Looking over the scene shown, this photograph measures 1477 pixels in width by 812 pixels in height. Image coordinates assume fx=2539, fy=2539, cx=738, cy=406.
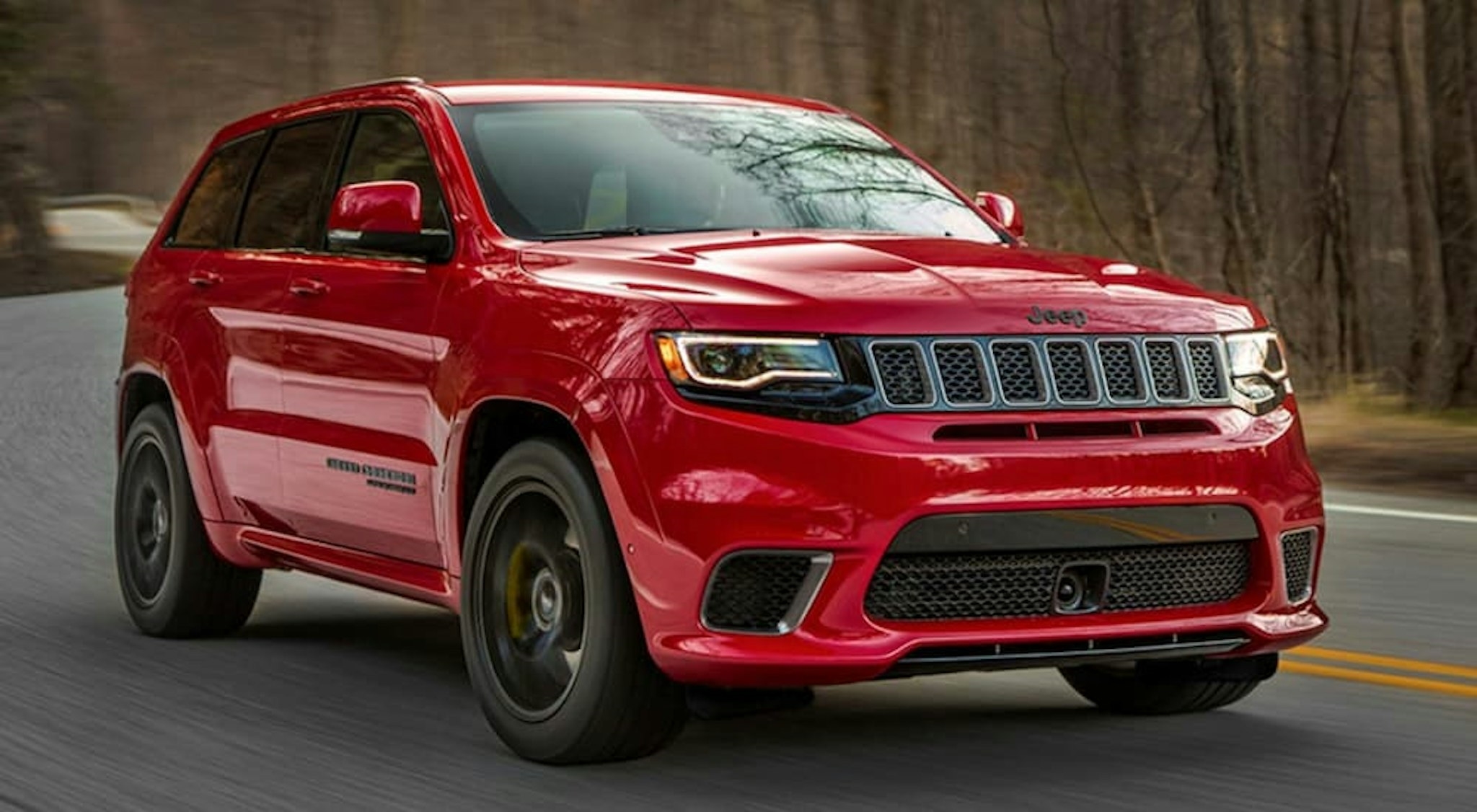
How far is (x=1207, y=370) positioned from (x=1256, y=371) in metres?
0.21

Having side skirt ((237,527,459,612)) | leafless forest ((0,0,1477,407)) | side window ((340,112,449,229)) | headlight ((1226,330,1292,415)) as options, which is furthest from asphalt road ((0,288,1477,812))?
leafless forest ((0,0,1477,407))

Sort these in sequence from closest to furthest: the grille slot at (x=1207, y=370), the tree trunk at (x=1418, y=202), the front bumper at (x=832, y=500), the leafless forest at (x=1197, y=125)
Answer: the front bumper at (x=832, y=500) < the grille slot at (x=1207, y=370) < the tree trunk at (x=1418, y=202) < the leafless forest at (x=1197, y=125)

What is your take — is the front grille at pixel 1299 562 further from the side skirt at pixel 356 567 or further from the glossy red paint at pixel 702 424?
the side skirt at pixel 356 567

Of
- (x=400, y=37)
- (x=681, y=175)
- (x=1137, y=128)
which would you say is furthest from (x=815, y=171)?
(x=400, y=37)

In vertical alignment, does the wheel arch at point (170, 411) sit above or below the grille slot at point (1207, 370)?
below

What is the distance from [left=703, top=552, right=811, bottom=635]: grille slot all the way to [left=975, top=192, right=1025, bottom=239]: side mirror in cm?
237

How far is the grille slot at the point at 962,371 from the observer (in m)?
5.72

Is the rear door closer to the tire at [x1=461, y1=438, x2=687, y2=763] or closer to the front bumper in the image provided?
the tire at [x1=461, y1=438, x2=687, y2=763]

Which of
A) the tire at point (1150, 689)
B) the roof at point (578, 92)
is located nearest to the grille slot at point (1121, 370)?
the tire at point (1150, 689)

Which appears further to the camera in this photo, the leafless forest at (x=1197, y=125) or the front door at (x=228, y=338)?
the leafless forest at (x=1197, y=125)

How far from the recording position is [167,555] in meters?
8.59

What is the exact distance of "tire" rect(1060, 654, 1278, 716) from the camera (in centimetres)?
672

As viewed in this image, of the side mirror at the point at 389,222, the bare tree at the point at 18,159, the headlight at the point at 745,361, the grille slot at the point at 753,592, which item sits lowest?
the bare tree at the point at 18,159

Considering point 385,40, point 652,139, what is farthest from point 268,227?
point 385,40
